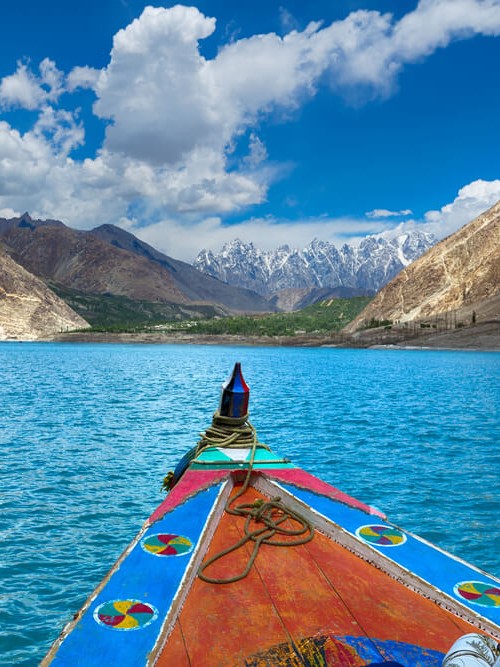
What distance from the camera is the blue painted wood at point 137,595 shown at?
468 cm

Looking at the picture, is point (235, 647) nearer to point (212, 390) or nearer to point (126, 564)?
point (126, 564)

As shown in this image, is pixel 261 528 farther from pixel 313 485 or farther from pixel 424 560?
pixel 424 560

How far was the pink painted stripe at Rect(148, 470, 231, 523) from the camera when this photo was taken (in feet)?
25.9

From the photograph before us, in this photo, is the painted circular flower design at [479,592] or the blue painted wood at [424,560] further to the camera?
the blue painted wood at [424,560]

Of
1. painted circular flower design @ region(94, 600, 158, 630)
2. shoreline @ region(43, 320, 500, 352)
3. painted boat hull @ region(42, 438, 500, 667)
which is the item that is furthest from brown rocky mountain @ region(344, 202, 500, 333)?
painted circular flower design @ region(94, 600, 158, 630)

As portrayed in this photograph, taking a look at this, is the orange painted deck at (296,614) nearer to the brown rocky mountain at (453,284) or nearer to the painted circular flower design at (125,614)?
the painted circular flower design at (125,614)

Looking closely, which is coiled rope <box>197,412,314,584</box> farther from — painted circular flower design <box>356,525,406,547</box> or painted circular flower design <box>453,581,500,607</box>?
painted circular flower design <box>453,581,500,607</box>

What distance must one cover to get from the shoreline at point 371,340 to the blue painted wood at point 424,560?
12951 cm

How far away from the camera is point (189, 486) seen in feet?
28.7

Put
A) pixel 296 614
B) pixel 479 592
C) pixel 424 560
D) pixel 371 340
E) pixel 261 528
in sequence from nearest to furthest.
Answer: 1. pixel 296 614
2. pixel 479 592
3. pixel 424 560
4. pixel 261 528
5. pixel 371 340

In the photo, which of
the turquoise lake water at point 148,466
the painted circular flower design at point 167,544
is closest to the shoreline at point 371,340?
the turquoise lake water at point 148,466

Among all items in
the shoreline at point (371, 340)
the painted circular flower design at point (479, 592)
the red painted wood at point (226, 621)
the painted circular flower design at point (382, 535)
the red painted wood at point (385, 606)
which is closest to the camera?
the red painted wood at point (226, 621)

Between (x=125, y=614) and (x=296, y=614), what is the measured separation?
1.75 m

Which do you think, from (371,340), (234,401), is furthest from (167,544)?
(371,340)
